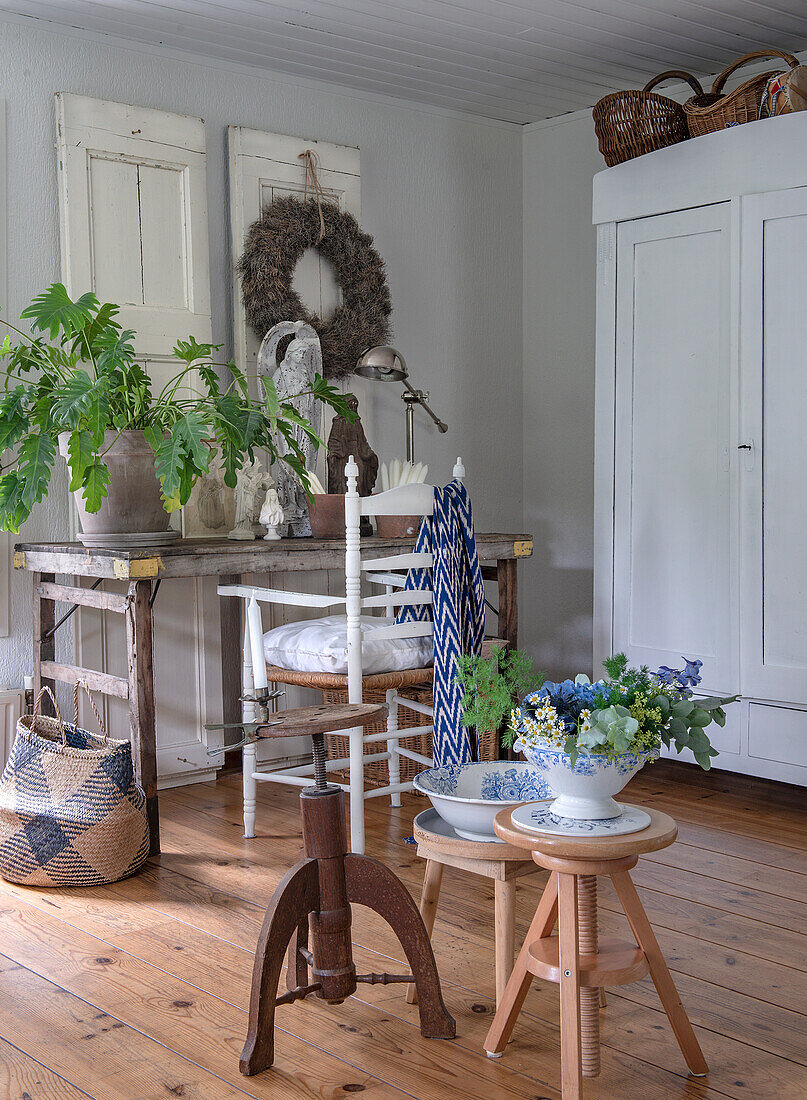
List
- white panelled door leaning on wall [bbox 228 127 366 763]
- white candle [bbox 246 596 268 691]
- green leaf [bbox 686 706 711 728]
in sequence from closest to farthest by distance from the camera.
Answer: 1. green leaf [bbox 686 706 711 728]
2. white candle [bbox 246 596 268 691]
3. white panelled door leaning on wall [bbox 228 127 366 763]

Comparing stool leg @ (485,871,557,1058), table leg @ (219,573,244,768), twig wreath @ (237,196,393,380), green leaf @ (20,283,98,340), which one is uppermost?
twig wreath @ (237,196,393,380)

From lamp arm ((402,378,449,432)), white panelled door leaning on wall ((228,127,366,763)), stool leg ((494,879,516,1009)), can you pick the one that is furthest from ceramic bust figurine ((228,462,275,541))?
stool leg ((494,879,516,1009))

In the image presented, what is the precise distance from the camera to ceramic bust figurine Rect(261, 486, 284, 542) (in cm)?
345

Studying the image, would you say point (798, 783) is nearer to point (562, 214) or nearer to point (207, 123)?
point (562, 214)

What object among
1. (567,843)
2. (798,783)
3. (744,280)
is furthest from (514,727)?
(744,280)

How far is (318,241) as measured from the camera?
3.97m

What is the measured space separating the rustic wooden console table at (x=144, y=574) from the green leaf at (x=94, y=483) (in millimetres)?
160

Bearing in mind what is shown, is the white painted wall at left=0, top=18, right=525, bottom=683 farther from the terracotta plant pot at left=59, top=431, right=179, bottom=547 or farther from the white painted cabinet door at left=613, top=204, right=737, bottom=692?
the white painted cabinet door at left=613, top=204, right=737, bottom=692

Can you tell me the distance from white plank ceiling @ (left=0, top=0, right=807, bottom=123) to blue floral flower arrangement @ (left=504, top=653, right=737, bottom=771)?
8.20 feet

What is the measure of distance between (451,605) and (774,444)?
1.18 meters

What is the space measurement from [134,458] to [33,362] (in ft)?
1.35

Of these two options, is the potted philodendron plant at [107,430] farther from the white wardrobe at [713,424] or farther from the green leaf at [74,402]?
the white wardrobe at [713,424]

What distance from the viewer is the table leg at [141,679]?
292cm

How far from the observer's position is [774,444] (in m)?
3.40
